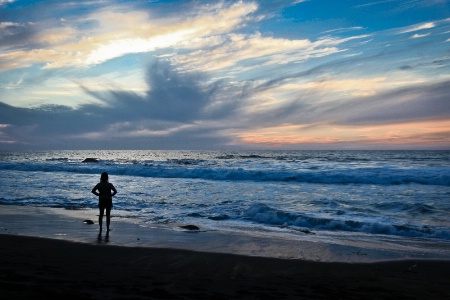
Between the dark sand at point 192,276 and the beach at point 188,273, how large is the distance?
1cm

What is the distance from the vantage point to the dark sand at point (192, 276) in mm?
4746

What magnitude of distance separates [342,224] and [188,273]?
684 centimetres

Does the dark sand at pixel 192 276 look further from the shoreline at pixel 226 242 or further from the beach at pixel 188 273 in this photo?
the shoreline at pixel 226 242

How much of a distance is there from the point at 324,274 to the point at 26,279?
4.77 metres

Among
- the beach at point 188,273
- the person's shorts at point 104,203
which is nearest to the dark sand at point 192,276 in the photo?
the beach at point 188,273

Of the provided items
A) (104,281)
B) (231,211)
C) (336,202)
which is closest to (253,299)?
(104,281)

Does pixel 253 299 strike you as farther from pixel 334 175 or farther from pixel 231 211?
pixel 334 175

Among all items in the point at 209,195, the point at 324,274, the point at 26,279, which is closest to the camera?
the point at 26,279

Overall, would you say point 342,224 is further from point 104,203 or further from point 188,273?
point 104,203

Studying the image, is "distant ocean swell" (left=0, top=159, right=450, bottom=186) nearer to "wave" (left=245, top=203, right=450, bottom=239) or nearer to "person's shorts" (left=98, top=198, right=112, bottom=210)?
"wave" (left=245, top=203, right=450, bottom=239)

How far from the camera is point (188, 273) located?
5.72 m

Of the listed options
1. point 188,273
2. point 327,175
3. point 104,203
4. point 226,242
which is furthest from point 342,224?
point 327,175

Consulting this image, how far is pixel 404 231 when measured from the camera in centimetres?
1014

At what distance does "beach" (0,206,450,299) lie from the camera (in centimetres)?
478
